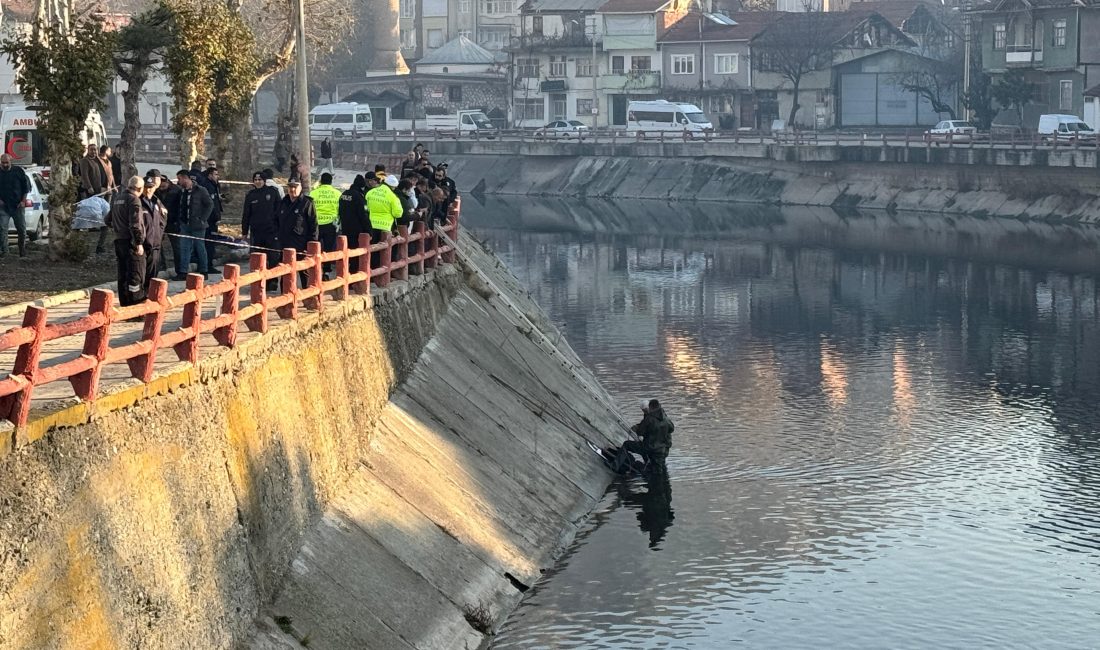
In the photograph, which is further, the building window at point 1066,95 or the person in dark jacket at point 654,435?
the building window at point 1066,95

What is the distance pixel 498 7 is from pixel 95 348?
462 ft

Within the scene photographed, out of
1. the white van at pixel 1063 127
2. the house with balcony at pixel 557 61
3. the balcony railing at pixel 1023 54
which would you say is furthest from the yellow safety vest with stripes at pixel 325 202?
the house with balcony at pixel 557 61

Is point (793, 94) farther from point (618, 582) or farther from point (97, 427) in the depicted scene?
point (97, 427)

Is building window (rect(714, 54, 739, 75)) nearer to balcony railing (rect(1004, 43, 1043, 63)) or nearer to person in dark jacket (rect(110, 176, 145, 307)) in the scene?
balcony railing (rect(1004, 43, 1043, 63))

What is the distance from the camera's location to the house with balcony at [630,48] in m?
120

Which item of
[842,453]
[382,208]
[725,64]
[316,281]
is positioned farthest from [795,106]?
[316,281]

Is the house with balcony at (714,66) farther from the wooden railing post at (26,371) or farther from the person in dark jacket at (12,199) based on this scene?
the wooden railing post at (26,371)

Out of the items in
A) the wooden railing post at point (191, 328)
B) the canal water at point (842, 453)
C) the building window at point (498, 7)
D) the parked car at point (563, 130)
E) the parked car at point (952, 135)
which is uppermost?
the building window at point (498, 7)

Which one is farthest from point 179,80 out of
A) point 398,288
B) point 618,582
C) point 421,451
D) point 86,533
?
point 86,533

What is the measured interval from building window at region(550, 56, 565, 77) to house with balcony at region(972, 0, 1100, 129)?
107 ft

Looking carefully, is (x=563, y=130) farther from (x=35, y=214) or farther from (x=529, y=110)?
(x=35, y=214)

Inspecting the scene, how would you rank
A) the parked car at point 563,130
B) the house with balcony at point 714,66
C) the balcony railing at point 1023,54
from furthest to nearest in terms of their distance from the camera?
the house with balcony at point 714,66
the parked car at point 563,130
the balcony railing at point 1023,54

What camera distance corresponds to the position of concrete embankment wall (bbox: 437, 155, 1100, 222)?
82438 millimetres

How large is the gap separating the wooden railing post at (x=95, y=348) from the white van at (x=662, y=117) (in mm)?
90088
